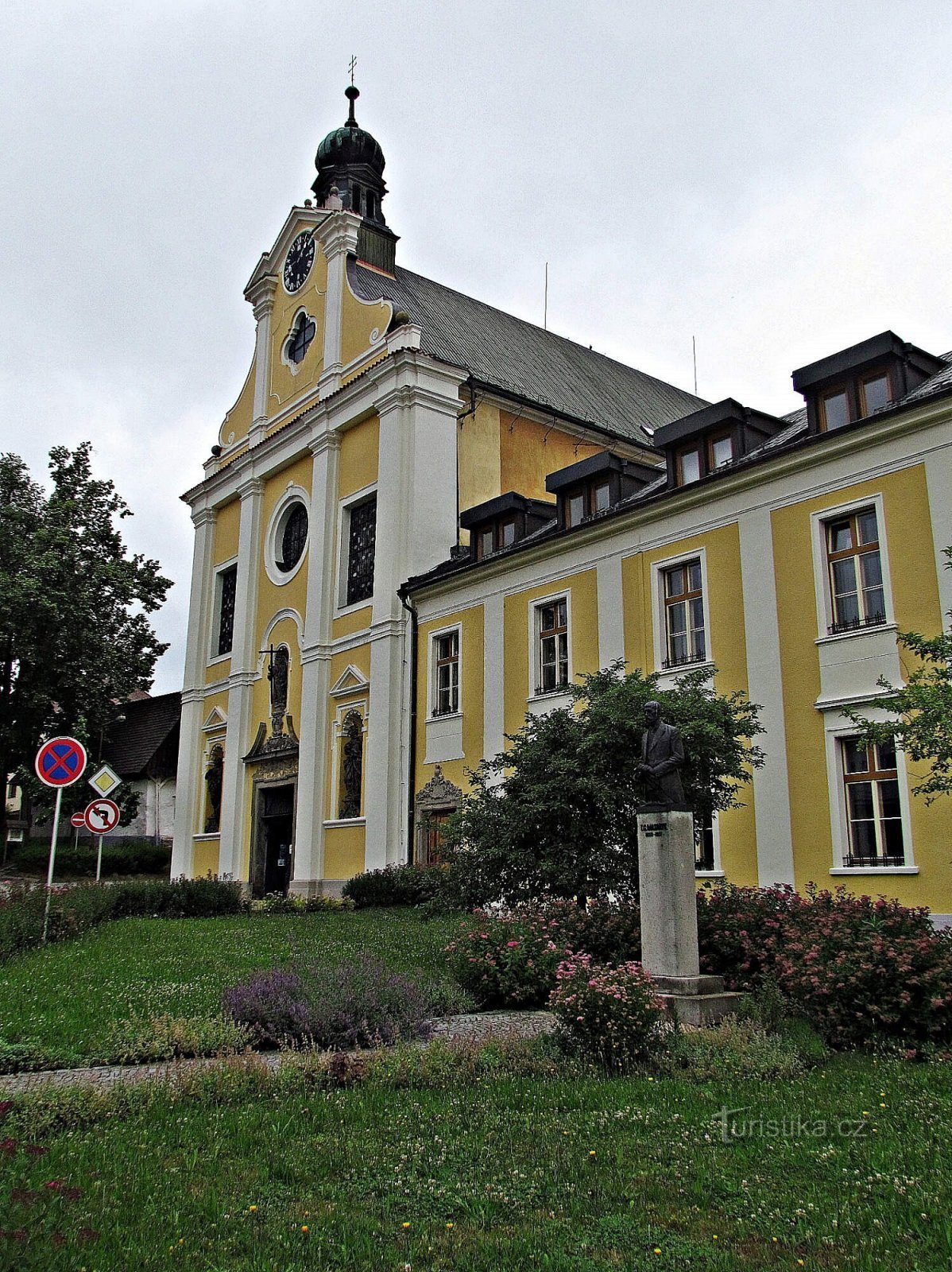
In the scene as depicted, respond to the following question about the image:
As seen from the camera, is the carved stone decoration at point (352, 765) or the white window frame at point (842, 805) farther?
the carved stone decoration at point (352, 765)

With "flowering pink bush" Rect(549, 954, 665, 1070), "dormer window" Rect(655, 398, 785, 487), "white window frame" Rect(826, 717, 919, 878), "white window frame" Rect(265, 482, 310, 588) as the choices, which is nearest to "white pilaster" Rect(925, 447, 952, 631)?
"white window frame" Rect(826, 717, 919, 878)

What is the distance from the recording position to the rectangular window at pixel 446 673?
25422 millimetres

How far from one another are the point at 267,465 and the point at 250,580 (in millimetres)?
3641

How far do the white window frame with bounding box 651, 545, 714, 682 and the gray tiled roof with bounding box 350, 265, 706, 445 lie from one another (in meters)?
11.6

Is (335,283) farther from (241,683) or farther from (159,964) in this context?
(159,964)

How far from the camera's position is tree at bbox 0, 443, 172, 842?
37.5 meters

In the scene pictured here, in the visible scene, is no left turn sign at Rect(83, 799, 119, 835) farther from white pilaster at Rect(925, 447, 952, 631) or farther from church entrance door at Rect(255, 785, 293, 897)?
Answer: white pilaster at Rect(925, 447, 952, 631)

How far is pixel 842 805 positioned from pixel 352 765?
48.2 feet

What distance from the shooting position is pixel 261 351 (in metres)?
36.2

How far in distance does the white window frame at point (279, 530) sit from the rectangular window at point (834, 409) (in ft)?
59.0

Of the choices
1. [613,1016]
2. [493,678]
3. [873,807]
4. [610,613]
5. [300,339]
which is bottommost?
[613,1016]

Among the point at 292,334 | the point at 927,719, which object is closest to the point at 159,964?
the point at 927,719

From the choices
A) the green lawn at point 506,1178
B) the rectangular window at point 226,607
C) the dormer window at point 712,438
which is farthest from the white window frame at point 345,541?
the green lawn at point 506,1178

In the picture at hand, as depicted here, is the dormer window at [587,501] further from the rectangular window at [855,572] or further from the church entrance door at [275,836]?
the church entrance door at [275,836]
